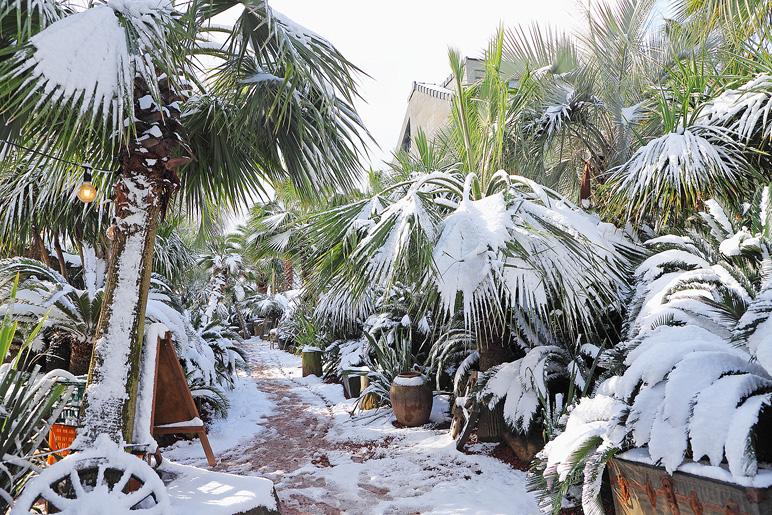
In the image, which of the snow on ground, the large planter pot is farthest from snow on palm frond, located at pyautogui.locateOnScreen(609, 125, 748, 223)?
the snow on ground

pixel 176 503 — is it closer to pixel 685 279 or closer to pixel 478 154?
pixel 685 279

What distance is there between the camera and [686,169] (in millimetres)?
3721

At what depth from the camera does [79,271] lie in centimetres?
822

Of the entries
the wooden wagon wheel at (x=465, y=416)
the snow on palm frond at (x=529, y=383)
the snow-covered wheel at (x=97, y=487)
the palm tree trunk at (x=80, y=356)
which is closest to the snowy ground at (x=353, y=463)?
the wooden wagon wheel at (x=465, y=416)

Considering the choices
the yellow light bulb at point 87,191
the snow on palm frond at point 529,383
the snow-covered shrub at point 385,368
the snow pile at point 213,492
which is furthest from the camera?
the snow-covered shrub at point 385,368

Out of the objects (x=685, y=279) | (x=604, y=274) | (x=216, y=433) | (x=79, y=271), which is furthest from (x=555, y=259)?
(x=79, y=271)

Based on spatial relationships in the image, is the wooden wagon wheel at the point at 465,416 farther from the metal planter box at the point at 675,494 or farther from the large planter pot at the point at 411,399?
the metal planter box at the point at 675,494

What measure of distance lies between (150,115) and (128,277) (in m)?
1.02

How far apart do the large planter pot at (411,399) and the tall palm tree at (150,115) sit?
2.93 m

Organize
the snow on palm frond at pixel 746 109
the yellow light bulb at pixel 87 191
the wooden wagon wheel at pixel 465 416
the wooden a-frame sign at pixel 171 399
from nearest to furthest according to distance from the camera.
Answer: the yellow light bulb at pixel 87 191, the wooden a-frame sign at pixel 171 399, the snow on palm frond at pixel 746 109, the wooden wagon wheel at pixel 465 416

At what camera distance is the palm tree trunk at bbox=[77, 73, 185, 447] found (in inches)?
105

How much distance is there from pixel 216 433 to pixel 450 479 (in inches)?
135

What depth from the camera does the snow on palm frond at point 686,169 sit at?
3812 mm

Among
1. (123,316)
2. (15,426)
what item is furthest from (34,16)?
(15,426)
